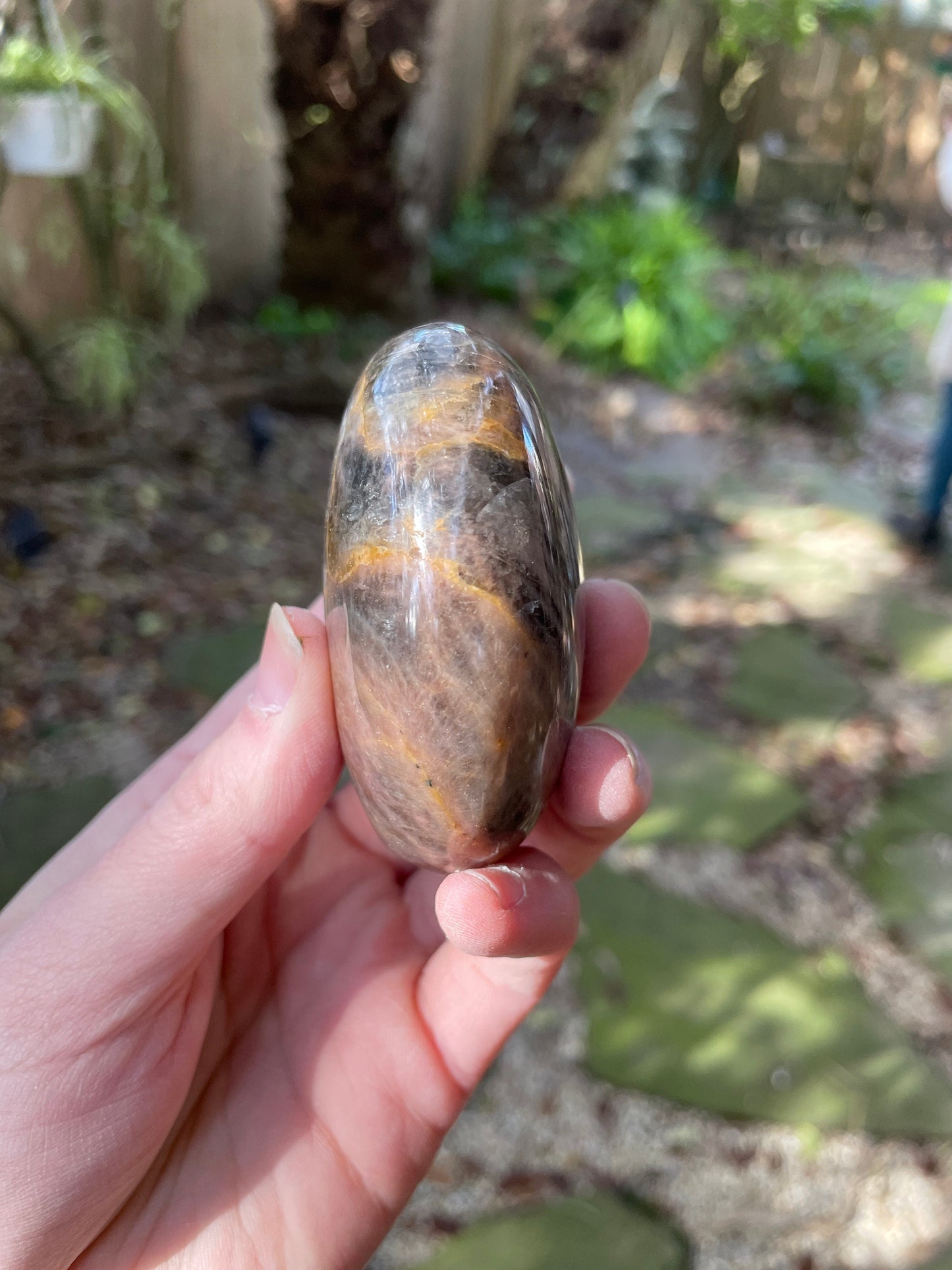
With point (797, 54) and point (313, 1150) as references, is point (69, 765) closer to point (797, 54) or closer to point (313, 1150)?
point (313, 1150)

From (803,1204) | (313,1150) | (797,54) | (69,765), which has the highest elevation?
(797,54)

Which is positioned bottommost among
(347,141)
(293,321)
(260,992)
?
(260,992)

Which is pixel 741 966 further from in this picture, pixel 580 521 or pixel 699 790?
pixel 580 521

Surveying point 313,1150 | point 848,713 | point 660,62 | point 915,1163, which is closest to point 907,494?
point 848,713

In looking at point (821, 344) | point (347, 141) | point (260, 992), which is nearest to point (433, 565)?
point (260, 992)

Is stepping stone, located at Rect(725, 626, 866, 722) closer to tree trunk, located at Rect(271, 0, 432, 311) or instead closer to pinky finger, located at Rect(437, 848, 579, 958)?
pinky finger, located at Rect(437, 848, 579, 958)

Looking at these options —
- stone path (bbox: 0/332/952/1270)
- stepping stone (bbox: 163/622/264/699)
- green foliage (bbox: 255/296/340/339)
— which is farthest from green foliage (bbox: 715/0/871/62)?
stepping stone (bbox: 163/622/264/699)
